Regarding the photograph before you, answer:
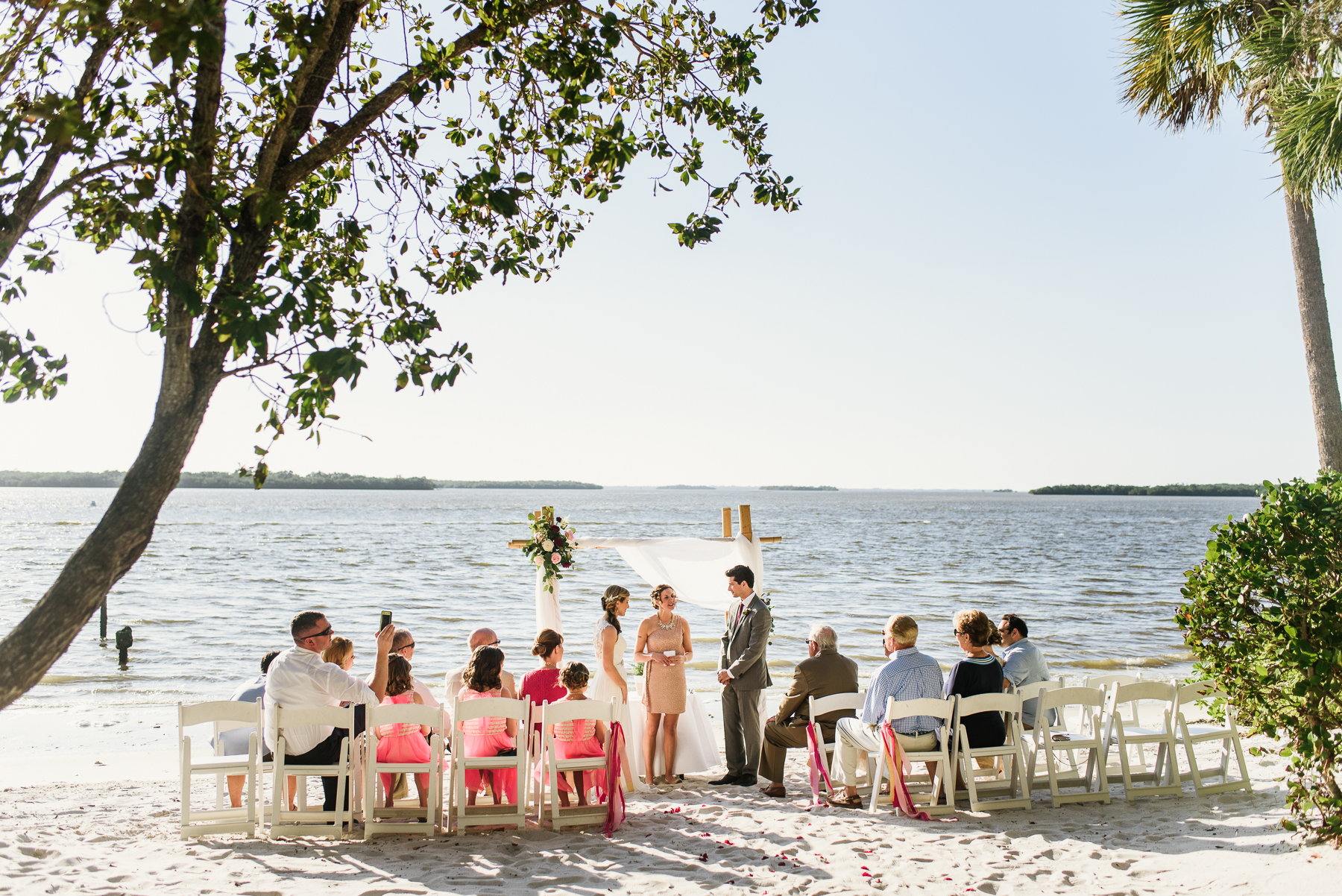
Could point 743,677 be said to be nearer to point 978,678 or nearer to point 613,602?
point 613,602

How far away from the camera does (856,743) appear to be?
21.0ft

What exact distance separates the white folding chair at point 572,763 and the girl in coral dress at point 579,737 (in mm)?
99

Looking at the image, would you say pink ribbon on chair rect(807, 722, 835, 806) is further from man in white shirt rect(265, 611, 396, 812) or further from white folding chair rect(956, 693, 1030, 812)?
man in white shirt rect(265, 611, 396, 812)

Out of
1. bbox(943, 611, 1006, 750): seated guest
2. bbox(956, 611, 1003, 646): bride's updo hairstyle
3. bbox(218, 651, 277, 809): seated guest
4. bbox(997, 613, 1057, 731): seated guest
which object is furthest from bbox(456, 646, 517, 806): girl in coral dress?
bbox(997, 613, 1057, 731): seated guest

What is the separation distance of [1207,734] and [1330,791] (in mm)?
1837

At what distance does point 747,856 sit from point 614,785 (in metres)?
1.04

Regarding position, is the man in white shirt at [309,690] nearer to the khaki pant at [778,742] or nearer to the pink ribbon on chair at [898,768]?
the khaki pant at [778,742]

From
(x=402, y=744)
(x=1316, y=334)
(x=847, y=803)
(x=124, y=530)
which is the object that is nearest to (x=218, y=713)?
(x=402, y=744)

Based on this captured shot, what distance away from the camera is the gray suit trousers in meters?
7.43

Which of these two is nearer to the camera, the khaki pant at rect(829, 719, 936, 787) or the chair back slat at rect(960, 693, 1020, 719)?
the chair back slat at rect(960, 693, 1020, 719)

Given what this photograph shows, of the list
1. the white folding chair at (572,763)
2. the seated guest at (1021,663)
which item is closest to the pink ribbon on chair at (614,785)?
the white folding chair at (572,763)

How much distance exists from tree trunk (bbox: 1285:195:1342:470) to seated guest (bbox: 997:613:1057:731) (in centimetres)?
402

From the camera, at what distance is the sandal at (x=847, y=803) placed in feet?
20.9

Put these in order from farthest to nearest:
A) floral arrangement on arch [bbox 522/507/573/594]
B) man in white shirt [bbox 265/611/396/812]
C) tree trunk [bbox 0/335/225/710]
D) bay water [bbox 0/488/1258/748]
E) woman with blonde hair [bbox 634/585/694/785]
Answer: bay water [bbox 0/488/1258/748], floral arrangement on arch [bbox 522/507/573/594], woman with blonde hair [bbox 634/585/694/785], man in white shirt [bbox 265/611/396/812], tree trunk [bbox 0/335/225/710]
